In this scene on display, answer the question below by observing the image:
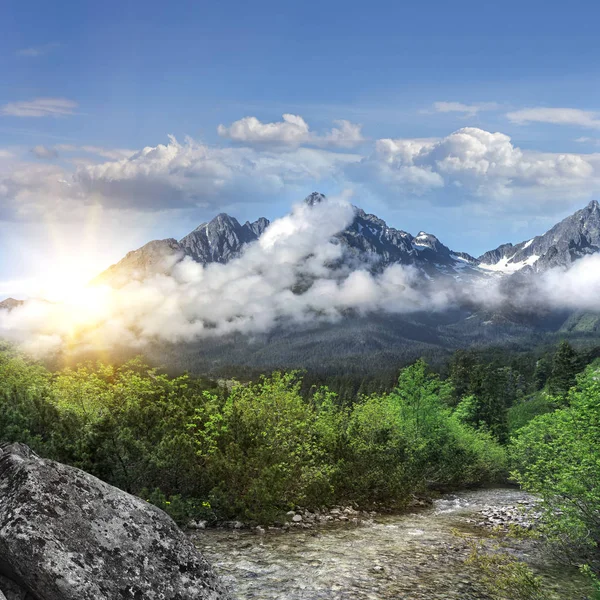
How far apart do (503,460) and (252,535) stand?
141 feet

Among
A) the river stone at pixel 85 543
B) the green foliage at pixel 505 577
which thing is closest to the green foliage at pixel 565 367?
the green foliage at pixel 505 577

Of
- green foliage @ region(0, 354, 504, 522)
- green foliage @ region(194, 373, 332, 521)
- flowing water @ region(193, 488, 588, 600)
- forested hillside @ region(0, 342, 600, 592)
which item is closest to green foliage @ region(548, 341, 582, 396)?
forested hillside @ region(0, 342, 600, 592)

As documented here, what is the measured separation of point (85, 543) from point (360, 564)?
10049 millimetres

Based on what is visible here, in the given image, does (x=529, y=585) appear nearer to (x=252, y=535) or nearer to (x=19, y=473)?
(x=252, y=535)

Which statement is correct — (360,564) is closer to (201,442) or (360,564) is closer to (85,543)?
(201,442)

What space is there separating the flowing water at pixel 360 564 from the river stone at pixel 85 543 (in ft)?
15.2

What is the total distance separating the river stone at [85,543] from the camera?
7.09 metres

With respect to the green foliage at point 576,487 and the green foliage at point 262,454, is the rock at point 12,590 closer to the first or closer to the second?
Result: the green foliage at point 262,454

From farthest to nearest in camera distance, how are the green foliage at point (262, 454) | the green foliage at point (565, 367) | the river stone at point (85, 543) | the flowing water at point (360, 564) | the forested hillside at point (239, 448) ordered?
the green foliage at point (565, 367), the green foliage at point (262, 454), the forested hillside at point (239, 448), the flowing water at point (360, 564), the river stone at point (85, 543)

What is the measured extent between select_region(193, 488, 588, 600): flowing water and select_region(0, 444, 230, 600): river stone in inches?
183

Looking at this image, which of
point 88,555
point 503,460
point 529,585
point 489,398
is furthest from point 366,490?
point 489,398

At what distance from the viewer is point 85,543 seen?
756cm

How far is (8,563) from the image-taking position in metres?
7.17

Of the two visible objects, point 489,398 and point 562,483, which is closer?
point 562,483
